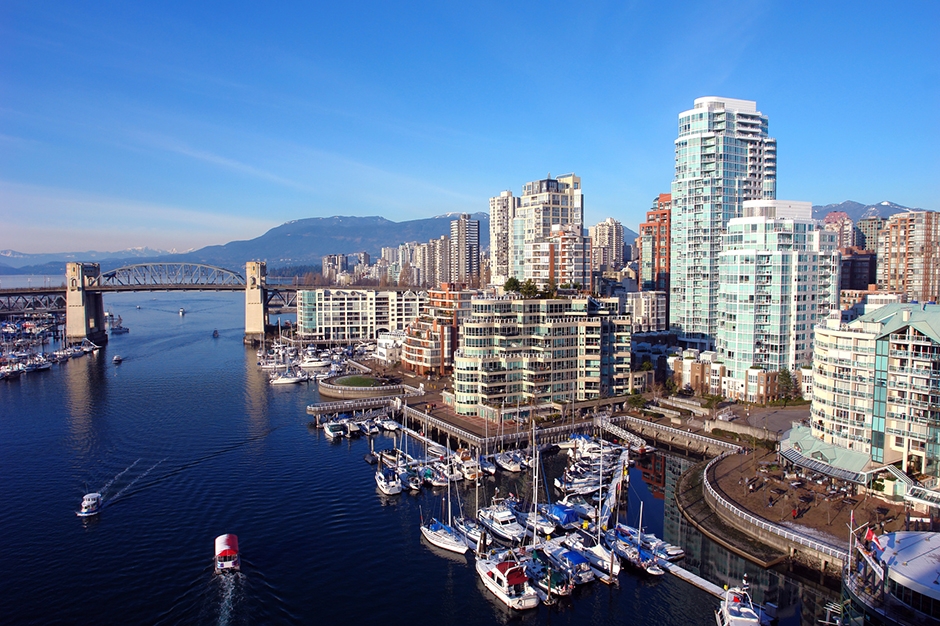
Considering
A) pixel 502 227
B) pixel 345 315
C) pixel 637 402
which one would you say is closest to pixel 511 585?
pixel 637 402

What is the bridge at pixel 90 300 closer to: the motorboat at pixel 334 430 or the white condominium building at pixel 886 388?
the motorboat at pixel 334 430

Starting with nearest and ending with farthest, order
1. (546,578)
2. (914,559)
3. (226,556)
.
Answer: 1. (914,559)
2. (546,578)
3. (226,556)

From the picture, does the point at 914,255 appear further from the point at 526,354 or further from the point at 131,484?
the point at 131,484

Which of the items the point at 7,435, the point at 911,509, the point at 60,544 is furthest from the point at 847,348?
the point at 7,435

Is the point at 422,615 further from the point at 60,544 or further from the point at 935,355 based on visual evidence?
the point at 935,355

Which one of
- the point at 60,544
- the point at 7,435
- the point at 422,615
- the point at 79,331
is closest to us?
the point at 422,615


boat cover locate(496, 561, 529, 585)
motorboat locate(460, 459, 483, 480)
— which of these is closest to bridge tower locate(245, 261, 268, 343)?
motorboat locate(460, 459, 483, 480)

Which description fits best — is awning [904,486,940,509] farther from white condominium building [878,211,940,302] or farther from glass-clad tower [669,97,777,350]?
white condominium building [878,211,940,302]
